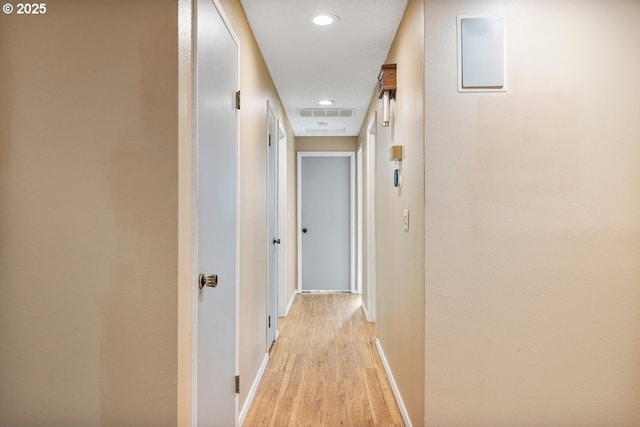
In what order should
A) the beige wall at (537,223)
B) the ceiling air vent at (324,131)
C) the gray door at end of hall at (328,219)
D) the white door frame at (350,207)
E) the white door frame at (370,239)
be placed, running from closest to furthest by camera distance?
the beige wall at (537,223), the white door frame at (370,239), the ceiling air vent at (324,131), the white door frame at (350,207), the gray door at end of hall at (328,219)

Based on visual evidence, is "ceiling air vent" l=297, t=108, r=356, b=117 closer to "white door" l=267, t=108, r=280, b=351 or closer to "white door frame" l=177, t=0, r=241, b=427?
"white door" l=267, t=108, r=280, b=351

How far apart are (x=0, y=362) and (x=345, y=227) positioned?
4.98 m

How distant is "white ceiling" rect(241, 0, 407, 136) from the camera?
7.63ft

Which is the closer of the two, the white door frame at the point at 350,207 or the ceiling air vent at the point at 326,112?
the ceiling air vent at the point at 326,112

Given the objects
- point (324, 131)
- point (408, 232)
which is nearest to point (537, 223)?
point (408, 232)

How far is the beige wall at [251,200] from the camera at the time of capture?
7.68 feet

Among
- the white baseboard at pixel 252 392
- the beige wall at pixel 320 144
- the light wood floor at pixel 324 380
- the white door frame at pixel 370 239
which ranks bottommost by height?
the light wood floor at pixel 324 380

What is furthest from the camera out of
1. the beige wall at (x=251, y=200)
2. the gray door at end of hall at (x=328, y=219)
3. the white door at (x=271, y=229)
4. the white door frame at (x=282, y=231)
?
the gray door at end of hall at (x=328, y=219)

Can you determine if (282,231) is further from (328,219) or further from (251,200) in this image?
(251,200)

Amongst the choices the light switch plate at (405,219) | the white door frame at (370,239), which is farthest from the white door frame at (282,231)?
the light switch plate at (405,219)

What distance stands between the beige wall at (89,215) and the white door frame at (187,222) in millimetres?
33

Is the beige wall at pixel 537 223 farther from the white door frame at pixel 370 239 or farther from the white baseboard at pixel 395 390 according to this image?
the white door frame at pixel 370 239

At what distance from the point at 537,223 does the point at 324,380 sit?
179 centimetres

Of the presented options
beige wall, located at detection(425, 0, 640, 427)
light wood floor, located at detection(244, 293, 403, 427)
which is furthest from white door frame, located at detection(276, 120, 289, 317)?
beige wall, located at detection(425, 0, 640, 427)
